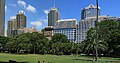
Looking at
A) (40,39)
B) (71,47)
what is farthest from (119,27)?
(40,39)

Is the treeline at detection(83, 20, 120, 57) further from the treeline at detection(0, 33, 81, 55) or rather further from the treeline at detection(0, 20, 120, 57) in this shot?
the treeline at detection(0, 33, 81, 55)

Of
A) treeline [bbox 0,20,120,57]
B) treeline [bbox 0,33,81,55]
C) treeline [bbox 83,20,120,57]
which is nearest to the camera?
treeline [bbox 83,20,120,57]

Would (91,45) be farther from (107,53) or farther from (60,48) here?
(60,48)

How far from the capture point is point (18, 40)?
133625 mm

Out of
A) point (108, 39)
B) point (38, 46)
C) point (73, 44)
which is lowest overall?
point (38, 46)

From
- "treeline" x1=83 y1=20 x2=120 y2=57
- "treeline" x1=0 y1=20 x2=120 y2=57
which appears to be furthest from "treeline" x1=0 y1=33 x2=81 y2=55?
"treeline" x1=83 y1=20 x2=120 y2=57

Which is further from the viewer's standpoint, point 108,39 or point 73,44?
point 73,44

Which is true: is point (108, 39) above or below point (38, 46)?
above

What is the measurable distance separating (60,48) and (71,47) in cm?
550

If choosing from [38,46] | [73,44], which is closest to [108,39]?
[73,44]

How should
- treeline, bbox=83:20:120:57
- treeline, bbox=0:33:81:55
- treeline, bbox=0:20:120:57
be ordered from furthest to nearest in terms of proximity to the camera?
treeline, bbox=0:33:81:55
treeline, bbox=0:20:120:57
treeline, bbox=83:20:120:57

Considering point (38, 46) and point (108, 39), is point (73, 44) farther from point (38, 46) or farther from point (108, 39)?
point (108, 39)

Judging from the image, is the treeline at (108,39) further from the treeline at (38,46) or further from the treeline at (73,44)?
the treeline at (38,46)

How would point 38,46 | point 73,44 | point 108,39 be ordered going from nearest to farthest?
point 108,39 < point 38,46 < point 73,44
